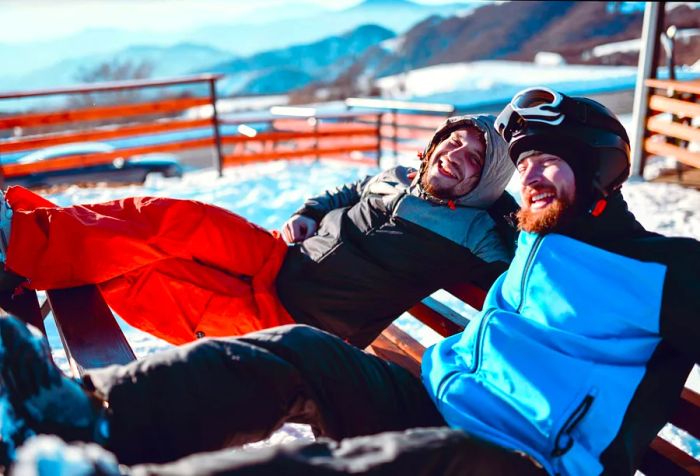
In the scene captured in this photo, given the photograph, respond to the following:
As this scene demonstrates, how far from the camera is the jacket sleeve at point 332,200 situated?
2.77 m

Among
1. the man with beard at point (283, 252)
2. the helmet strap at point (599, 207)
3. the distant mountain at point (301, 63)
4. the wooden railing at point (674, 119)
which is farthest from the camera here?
the distant mountain at point (301, 63)

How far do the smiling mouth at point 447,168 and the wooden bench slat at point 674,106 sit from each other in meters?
5.06

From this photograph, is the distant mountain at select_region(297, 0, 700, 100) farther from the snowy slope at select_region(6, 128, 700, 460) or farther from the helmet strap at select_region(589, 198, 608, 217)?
the helmet strap at select_region(589, 198, 608, 217)

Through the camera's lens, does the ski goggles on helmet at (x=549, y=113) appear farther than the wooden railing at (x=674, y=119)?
No

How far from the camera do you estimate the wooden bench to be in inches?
63.8

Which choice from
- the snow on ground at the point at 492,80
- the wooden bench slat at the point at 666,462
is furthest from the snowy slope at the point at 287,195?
the snow on ground at the point at 492,80

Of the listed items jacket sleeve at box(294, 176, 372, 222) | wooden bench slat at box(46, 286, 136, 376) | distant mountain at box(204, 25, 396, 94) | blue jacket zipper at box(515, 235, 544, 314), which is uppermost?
blue jacket zipper at box(515, 235, 544, 314)

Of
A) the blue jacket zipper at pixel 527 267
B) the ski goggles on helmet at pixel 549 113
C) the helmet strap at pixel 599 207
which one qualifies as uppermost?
the ski goggles on helmet at pixel 549 113

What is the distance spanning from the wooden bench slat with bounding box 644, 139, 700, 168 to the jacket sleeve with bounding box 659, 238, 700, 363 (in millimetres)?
5654

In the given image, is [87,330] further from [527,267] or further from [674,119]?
[674,119]

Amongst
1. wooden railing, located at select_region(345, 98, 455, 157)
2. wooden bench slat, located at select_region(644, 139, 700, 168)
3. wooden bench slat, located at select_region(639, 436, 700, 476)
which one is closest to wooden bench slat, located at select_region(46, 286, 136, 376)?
wooden bench slat, located at select_region(639, 436, 700, 476)

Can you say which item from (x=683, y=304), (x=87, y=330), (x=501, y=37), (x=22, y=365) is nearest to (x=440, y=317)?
(x=683, y=304)

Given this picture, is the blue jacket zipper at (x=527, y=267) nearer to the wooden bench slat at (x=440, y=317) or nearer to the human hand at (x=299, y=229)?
the wooden bench slat at (x=440, y=317)

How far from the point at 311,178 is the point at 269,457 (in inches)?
245
